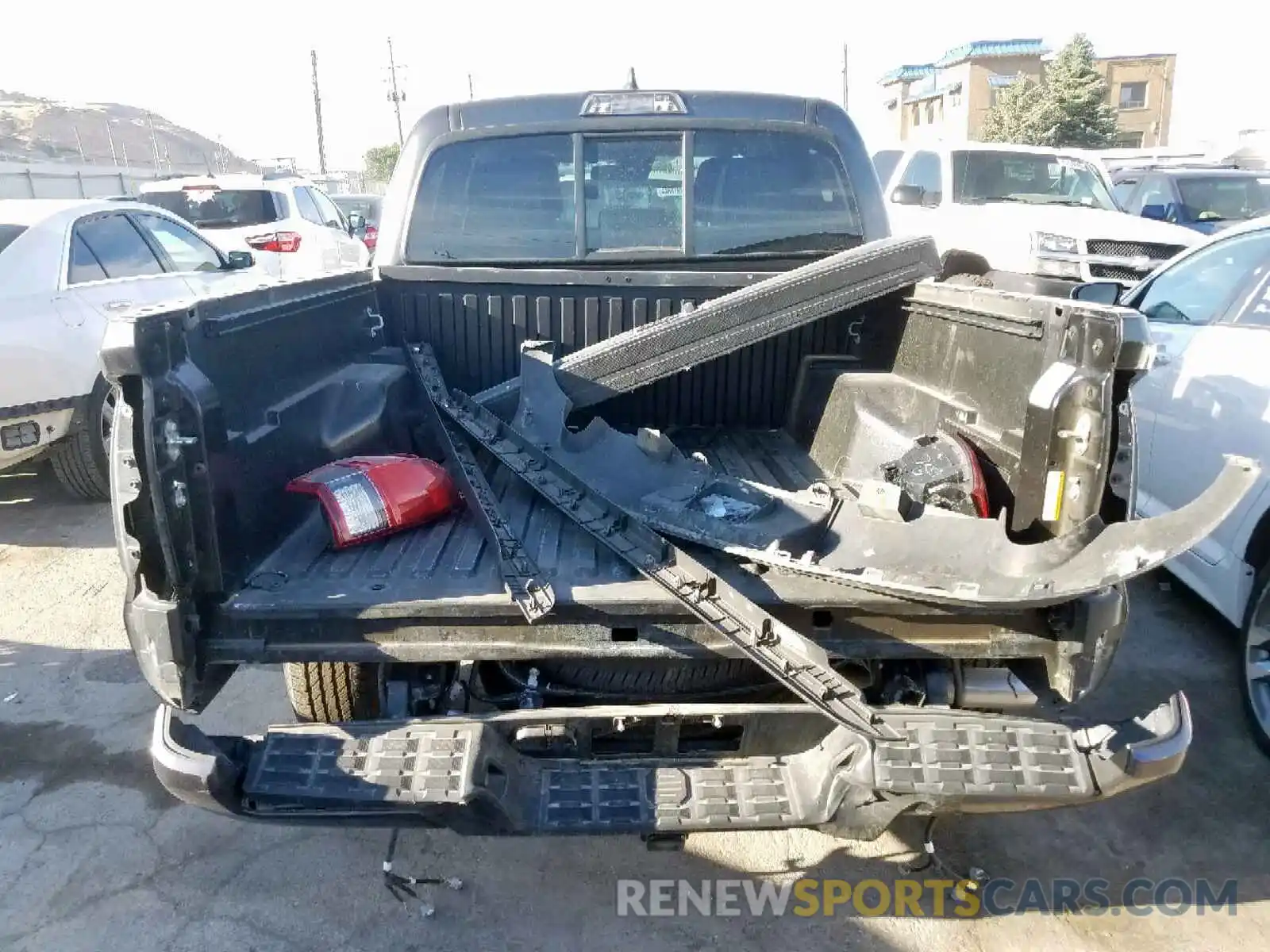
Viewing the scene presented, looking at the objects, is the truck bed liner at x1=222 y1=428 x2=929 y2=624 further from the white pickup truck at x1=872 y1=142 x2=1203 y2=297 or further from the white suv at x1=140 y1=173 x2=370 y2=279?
the white suv at x1=140 y1=173 x2=370 y2=279

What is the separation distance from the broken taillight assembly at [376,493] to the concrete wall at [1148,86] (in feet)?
171

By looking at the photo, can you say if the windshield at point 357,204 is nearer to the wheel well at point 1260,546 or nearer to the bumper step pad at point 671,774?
the wheel well at point 1260,546

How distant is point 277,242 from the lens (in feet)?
39.9

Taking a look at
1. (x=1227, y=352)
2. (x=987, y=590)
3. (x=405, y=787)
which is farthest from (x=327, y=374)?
(x=1227, y=352)

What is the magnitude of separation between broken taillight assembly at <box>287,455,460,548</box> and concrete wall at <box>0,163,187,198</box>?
83.3 feet

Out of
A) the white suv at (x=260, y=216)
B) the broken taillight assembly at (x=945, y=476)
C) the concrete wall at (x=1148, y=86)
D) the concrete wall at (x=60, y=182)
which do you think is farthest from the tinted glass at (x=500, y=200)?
the concrete wall at (x=1148, y=86)

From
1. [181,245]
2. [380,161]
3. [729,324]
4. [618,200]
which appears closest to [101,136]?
[380,161]

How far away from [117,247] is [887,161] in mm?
9197

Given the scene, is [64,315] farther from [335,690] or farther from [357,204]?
[357,204]

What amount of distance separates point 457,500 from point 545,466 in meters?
0.29

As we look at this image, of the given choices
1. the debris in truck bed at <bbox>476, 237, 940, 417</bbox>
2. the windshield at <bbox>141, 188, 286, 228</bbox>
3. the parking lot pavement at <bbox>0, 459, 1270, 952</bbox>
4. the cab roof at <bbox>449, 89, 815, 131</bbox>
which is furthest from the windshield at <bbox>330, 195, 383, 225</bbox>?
the debris in truck bed at <bbox>476, 237, 940, 417</bbox>

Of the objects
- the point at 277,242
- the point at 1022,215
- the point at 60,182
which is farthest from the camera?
the point at 60,182

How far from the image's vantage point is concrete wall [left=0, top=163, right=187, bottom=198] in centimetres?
2422

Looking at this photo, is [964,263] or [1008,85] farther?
[1008,85]
